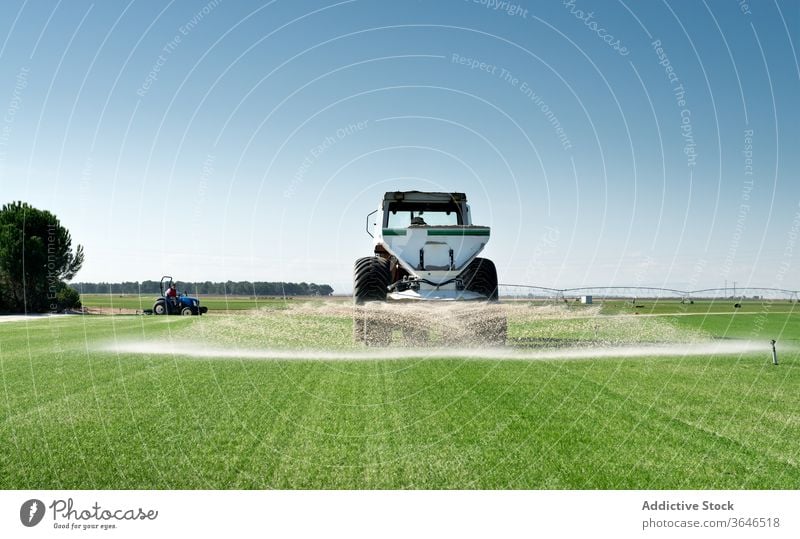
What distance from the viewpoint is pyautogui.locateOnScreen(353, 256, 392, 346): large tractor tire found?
14.5m

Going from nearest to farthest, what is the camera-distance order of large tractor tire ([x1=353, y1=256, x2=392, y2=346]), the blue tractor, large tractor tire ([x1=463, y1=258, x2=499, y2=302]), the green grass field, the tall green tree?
the green grass field < large tractor tire ([x1=353, y1=256, x2=392, y2=346]) < large tractor tire ([x1=463, y1=258, x2=499, y2=302]) < the blue tractor < the tall green tree

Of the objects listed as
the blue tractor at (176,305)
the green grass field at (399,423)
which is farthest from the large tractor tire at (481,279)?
the blue tractor at (176,305)

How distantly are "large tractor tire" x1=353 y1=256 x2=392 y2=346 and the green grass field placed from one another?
201 cm

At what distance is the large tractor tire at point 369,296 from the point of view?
47.7 feet

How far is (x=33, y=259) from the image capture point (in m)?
45.2

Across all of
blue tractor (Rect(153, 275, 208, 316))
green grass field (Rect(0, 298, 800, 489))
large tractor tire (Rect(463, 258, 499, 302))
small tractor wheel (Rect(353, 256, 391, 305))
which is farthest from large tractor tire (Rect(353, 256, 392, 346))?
blue tractor (Rect(153, 275, 208, 316))

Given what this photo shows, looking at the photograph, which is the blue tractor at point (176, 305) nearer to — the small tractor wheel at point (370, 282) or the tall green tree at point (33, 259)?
the tall green tree at point (33, 259)

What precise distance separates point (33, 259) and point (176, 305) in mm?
→ 17091

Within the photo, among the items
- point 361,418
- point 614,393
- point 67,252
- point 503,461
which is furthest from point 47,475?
point 67,252

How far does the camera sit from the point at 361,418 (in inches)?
286

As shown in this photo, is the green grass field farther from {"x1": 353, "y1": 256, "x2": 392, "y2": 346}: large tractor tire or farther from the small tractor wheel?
the small tractor wheel

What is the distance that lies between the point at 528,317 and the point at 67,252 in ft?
151

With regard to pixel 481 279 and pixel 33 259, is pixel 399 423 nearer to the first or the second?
pixel 481 279

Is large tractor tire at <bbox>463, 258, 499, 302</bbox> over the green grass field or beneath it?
over
